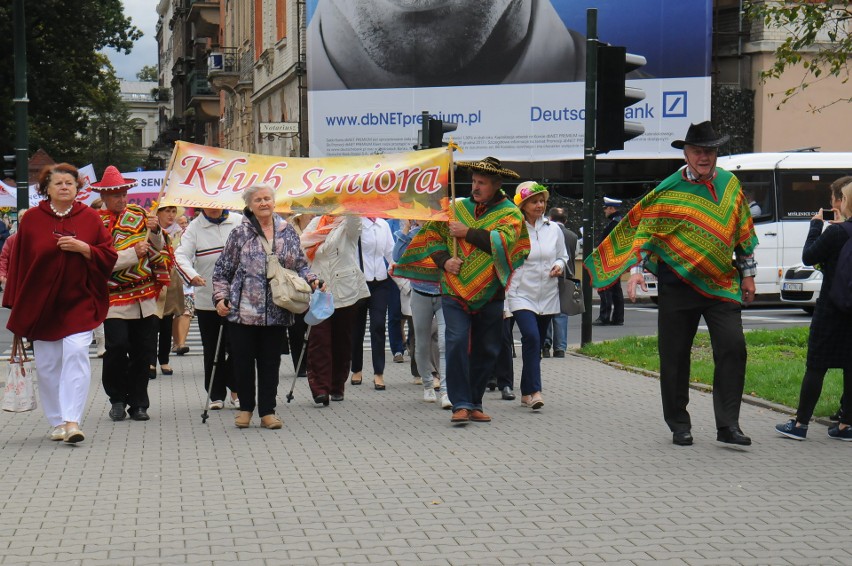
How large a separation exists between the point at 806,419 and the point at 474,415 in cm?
230

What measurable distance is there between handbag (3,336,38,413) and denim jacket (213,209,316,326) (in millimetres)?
1331

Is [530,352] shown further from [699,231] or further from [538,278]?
[699,231]

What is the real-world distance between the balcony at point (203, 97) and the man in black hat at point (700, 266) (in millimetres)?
52405

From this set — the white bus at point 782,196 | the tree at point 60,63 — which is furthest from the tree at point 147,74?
the white bus at point 782,196

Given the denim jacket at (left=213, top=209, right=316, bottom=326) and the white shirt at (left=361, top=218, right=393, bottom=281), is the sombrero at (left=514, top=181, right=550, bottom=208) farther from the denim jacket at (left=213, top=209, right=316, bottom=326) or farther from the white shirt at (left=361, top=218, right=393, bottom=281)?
the denim jacket at (left=213, top=209, right=316, bottom=326)

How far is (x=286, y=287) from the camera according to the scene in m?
9.14

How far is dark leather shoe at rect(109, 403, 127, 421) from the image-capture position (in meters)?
9.89

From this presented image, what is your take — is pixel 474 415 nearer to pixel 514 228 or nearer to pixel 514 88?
pixel 514 228

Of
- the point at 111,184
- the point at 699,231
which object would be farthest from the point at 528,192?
the point at 111,184

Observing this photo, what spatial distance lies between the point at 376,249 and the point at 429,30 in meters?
23.8

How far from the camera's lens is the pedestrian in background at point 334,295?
10.7m

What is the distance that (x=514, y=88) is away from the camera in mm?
34781

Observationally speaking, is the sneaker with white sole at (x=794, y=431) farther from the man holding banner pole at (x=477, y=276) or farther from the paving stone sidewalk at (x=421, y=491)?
the man holding banner pole at (x=477, y=276)

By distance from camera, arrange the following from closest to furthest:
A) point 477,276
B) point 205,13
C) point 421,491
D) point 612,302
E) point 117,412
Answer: point 421,491
point 477,276
point 117,412
point 612,302
point 205,13
